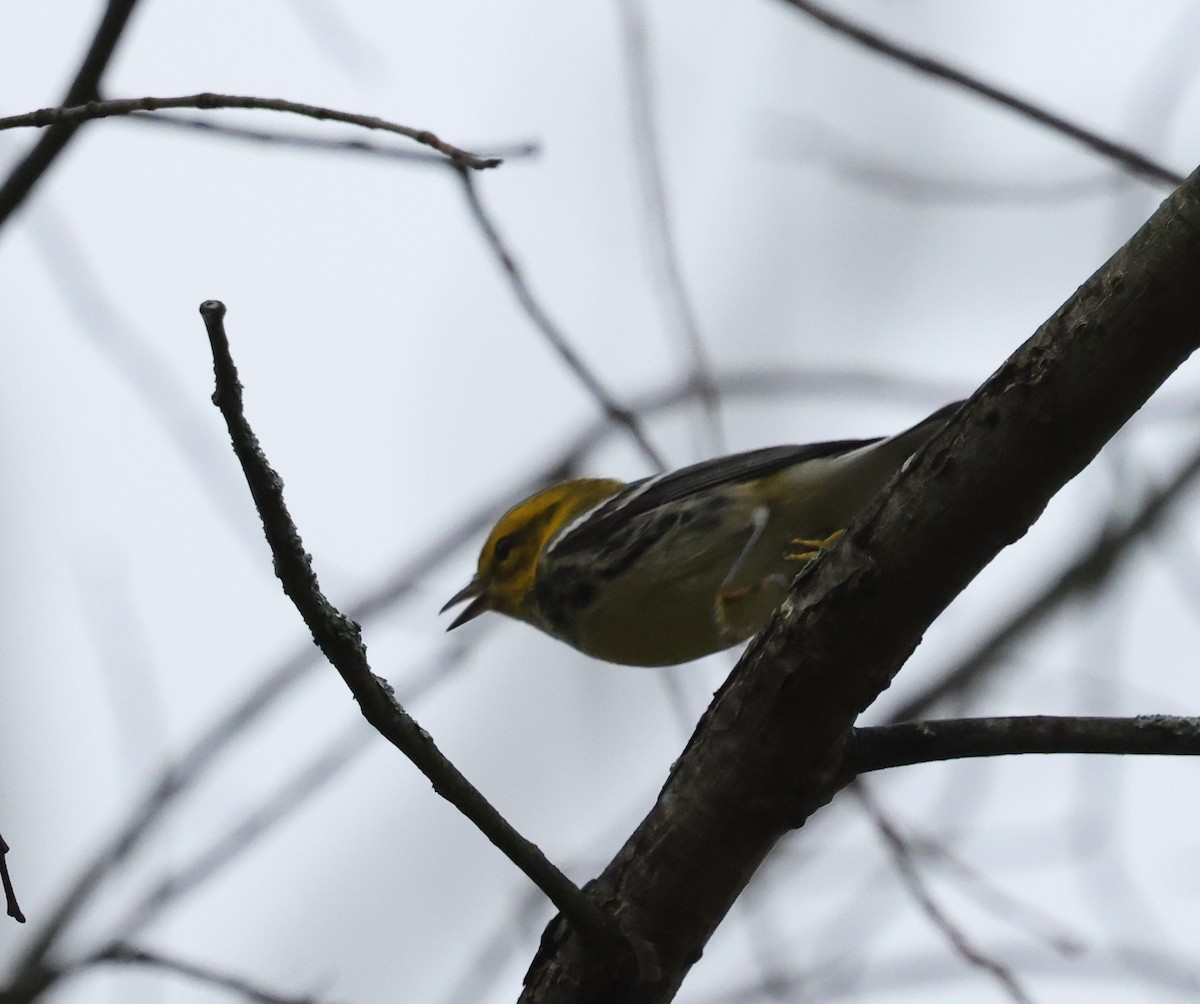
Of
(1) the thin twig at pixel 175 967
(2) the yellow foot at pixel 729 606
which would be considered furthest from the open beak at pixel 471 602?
(1) the thin twig at pixel 175 967

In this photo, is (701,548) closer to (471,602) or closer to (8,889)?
(471,602)

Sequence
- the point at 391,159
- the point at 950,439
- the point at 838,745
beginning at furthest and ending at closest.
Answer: the point at 391,159 < the point at 838,745 < the point at 950,439

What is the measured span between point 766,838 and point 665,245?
2.01 meters

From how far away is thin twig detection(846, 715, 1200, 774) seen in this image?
6.82 ft

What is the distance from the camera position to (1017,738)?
2182 mm

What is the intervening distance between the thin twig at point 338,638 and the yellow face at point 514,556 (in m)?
3.31

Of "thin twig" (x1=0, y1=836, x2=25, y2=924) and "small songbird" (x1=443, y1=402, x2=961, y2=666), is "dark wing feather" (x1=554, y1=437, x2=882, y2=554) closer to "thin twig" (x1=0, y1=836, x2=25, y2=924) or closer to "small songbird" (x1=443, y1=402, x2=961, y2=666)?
"small songbird" (x1=443, y1=402, x2=961, y2=666)

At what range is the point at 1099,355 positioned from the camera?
1.91m

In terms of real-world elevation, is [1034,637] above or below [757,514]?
below

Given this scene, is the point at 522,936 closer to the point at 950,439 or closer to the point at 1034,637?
the point at 1034,637

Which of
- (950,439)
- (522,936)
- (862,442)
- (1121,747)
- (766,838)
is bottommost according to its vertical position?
(1121,747)

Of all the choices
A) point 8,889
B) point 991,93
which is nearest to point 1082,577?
point 991,93

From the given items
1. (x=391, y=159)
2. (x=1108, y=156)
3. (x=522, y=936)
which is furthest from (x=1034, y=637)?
(x=391, y=159)

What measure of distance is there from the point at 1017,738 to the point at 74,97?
2033 millimetres
